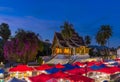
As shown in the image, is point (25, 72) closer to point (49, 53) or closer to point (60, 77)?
point (60, 77)

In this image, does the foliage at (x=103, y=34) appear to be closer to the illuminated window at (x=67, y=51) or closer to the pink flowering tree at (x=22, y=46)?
the illuminated window at (x=67, y=51)

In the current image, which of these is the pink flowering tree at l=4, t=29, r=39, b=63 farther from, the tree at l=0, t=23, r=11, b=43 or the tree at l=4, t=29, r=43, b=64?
the tree at l=0, t=23, r=11, b=43

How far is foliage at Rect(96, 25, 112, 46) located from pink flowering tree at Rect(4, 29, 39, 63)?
145 ft

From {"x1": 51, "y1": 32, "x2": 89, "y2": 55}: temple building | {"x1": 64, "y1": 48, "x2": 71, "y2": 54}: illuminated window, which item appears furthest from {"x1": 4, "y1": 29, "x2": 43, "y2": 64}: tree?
{"x1": 64, "y1": 48, "x2": 71, "y2": 54}: illuminated window

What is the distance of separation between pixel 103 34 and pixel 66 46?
2080 cm

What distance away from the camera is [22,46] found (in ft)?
199

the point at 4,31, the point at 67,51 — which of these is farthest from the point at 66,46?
the point at 4,31

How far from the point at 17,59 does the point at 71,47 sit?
25.8 metres

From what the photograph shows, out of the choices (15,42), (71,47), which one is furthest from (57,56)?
(15,42)

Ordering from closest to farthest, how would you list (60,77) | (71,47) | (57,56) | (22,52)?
(60,77) → (22,52) → (57,56) → (71,47)

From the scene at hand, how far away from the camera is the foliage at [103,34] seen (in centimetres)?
10232

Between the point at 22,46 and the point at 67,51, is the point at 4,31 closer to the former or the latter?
the point at 67,51

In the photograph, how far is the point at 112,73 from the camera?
3888cm

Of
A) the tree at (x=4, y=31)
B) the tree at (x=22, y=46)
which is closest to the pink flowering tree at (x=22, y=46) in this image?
the tree at (x=22, y=46)
